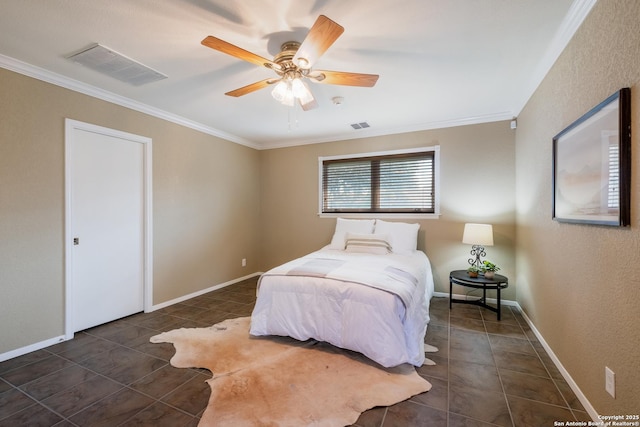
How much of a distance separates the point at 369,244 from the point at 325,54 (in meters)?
2.27

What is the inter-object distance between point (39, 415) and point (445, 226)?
13.9 ft

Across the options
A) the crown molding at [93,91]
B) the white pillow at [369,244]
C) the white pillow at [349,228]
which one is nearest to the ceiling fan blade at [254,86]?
the crown molding at [93,91]

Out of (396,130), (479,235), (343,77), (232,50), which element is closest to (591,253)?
(479,235)

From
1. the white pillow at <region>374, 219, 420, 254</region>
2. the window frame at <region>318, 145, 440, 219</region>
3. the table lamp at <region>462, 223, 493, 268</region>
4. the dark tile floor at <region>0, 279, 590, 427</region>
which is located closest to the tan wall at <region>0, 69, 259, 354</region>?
the dark tile floor at <region>0, 279, 590, 427</region>

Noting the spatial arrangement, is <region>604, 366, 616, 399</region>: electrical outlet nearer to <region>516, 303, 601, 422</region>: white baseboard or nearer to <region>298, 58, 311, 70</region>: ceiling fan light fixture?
<region>516, 303, 601, 422</region>: white baseboard

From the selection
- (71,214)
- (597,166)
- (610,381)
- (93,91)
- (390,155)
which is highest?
(93,91)

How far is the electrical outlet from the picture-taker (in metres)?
1.37

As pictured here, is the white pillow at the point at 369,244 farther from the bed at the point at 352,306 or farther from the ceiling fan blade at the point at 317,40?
the ceiling fan blade at the point at 317,40

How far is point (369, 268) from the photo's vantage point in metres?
2.60

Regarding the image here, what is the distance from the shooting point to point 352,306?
219 centimetres

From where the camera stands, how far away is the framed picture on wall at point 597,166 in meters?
1.29

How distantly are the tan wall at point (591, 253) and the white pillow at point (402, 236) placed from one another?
1.32 meters

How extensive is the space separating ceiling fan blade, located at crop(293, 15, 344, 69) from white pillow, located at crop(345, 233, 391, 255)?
7.55 ft

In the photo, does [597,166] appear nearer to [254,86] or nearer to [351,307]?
[351,307]
